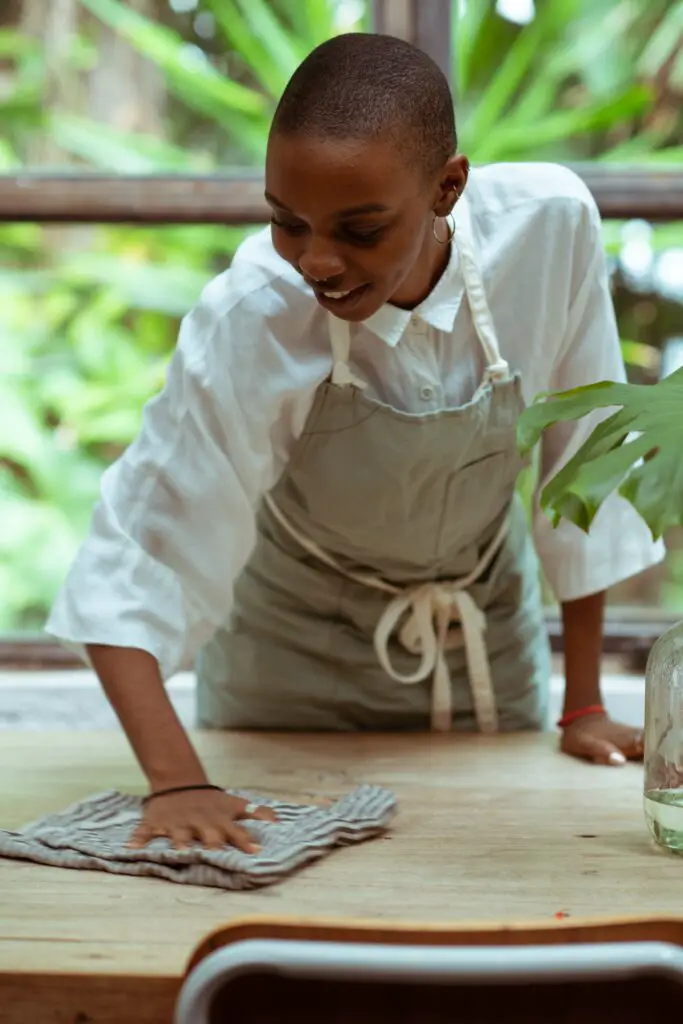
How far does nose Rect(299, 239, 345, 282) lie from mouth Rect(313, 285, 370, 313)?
0.04m

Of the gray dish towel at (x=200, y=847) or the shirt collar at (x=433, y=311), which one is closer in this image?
the gray dish towel at (x=200, y=847)

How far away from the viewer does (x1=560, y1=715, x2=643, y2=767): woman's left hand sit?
1.44 m

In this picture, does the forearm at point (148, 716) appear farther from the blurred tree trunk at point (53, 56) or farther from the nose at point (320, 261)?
the blurred tree trunk at point (53, 56)

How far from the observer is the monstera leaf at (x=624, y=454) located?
94 centimetres

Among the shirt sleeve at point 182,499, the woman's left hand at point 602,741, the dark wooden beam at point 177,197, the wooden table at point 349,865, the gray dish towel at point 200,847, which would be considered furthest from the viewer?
the dark wooden beam at point 177,197

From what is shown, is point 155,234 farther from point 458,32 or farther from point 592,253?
point 592,253

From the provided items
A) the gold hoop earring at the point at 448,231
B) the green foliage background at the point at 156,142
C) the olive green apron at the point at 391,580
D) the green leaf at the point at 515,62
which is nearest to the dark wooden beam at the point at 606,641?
the green foliage background at the point at 156,142

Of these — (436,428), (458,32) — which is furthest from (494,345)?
(458,32)

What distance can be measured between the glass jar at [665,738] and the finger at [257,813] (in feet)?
1.07

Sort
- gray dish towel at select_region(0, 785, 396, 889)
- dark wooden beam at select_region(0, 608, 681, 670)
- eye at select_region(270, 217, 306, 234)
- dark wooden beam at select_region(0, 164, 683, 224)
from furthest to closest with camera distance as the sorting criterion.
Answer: dark wooden beam at select_region(0, 608, 681, 670) → dark wooden beam at select_region(0, 164, 683, 224) → eye at select_region(270, 217, 306, 234) → gray dish towel at select_region(0, 785, 396, 889)

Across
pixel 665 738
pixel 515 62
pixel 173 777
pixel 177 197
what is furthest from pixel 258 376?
pixel 515 62

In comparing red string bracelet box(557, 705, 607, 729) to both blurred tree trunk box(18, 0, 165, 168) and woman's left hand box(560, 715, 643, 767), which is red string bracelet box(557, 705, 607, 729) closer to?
woman's left hand box(560, 715, 643, 767)

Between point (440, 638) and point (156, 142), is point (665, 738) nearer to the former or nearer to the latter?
point (440, 638)

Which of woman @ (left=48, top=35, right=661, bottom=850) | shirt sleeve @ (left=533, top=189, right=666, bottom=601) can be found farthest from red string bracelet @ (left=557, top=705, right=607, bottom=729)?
shirt sleeve @ (left=533, top=189, right=666, bottom=601)
